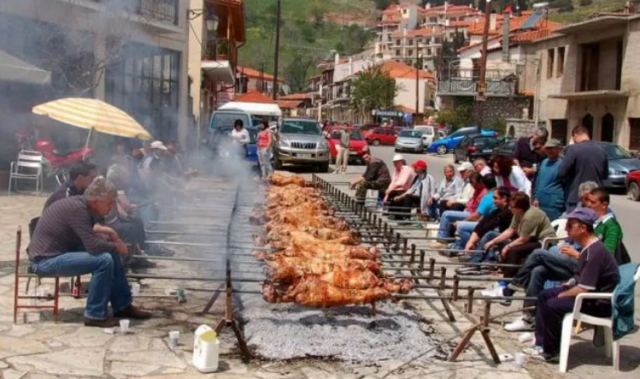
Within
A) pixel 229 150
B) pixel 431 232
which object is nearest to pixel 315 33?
pixel 229 150

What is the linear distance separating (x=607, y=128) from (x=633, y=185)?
60.6ft

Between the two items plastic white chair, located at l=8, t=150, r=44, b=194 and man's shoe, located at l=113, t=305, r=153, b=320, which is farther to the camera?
plastic white chair, located at l=8, t=150, r=44, b=194

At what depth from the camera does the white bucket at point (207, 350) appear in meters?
5.31

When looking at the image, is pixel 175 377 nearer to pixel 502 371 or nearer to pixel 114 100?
pixel 502 371

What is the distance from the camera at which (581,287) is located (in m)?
5.80

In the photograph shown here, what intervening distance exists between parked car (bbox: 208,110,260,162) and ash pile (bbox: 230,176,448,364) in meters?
15.6

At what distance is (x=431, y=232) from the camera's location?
37.5 feet

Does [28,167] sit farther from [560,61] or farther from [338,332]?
[560,61]

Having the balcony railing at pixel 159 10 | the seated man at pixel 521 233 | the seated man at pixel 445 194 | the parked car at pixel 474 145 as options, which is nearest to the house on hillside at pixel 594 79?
the parked car at pixel 474 145

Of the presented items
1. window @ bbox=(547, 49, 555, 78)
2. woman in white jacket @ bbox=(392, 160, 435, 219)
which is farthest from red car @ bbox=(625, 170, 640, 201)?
window @ bbox=(547, 49, 555, 78)

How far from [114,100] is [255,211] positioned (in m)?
11.6

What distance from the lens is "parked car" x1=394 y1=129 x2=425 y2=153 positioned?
140 ft

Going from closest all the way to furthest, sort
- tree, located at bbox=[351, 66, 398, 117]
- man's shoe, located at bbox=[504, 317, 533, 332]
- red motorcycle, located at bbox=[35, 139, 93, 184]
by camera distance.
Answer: man's shoe, located at bbox=[504, 317, 533, 332]
red motorcycle, located at bbox=[35, 139, 93, 184]
tree, located at bbox=[351, 66, 398, 117]

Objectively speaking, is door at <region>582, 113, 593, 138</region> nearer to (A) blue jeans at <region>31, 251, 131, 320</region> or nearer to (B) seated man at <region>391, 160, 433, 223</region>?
(B) seated man at <region>391, 160, 433, 223</region>
